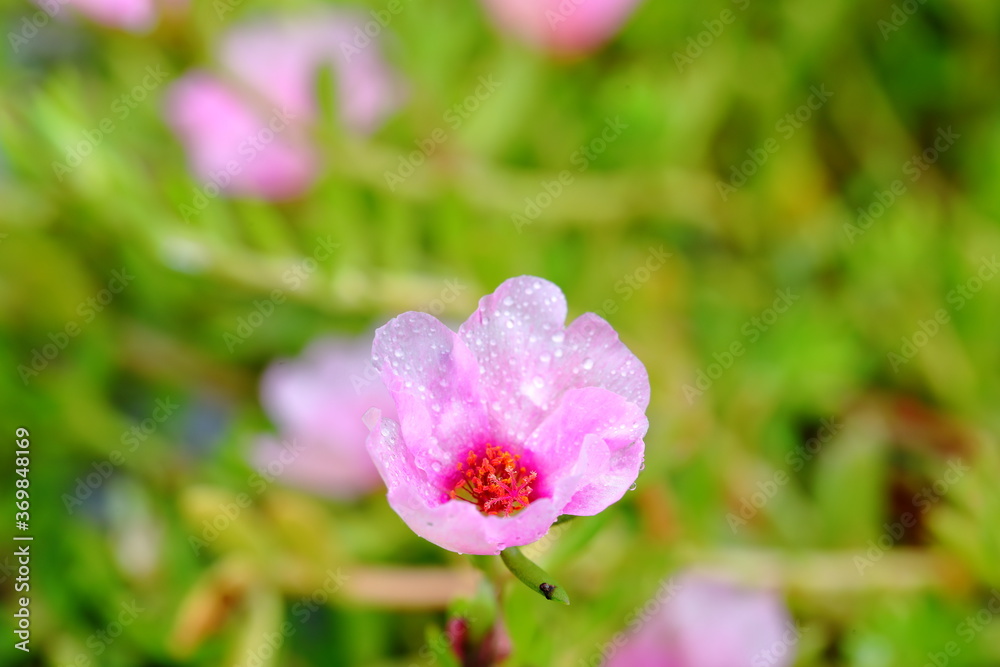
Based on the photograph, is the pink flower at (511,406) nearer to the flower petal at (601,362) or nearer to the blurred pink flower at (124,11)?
the flower petal at (601,362)

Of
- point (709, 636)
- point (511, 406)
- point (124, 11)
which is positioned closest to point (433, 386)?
point (511, 406)

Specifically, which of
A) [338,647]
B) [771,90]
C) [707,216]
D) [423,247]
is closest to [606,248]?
[707,216]

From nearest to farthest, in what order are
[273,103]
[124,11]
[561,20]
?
[124,11], [273,103], [561,20]

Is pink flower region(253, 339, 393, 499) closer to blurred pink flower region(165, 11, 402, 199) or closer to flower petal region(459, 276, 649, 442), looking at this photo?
blurred pink flower region(165, 11, 402, 199)

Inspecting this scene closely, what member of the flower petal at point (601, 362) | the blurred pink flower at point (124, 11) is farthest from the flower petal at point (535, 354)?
the blurred pink flower at point (124, 11)

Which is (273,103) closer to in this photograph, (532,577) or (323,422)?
(323,422)
